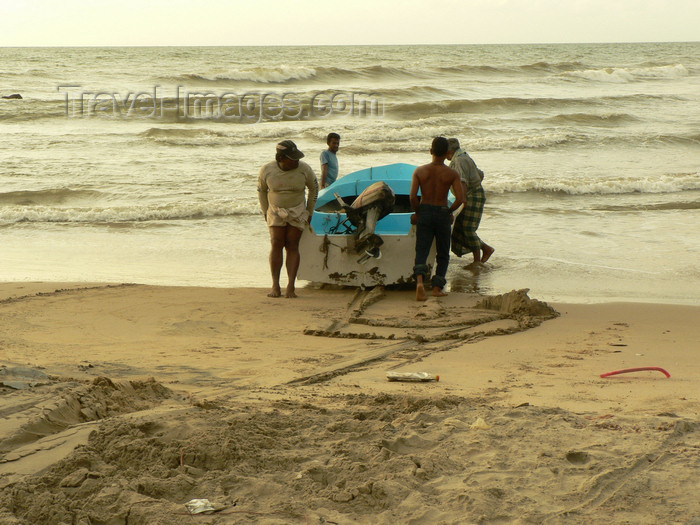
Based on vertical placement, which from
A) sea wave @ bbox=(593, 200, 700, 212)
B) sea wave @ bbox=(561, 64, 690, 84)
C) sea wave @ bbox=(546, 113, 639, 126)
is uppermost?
sea wave @ bbox=(561, 64, 690, 84)

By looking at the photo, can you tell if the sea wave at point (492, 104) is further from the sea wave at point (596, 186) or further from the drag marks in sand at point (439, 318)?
the drag marks in sand at point (439, 318)

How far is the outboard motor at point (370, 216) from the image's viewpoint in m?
6.85

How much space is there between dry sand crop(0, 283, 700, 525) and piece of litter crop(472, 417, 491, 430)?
2 centimetres

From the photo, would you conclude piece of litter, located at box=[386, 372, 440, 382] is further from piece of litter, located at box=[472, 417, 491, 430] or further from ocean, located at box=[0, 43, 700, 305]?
ocean, located at box=[0, 43, 700, 305]

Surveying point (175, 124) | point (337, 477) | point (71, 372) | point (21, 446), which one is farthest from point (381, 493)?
point (175, 124)

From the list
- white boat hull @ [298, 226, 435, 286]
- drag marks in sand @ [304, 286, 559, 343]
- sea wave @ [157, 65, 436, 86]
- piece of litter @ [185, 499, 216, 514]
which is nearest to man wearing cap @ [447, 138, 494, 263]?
white boat hull @ [298, 226, 435, 286]

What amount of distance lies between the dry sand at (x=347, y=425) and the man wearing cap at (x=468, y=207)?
231cm

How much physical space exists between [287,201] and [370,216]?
0.85m

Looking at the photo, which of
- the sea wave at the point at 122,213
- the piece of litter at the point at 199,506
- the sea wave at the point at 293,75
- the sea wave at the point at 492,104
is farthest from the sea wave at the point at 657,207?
the sea wave at the point at 293,75

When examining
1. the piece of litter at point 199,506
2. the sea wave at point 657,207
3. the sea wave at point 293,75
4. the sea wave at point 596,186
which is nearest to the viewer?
the piece of litter at point 199,506

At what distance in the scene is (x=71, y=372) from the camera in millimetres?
4098

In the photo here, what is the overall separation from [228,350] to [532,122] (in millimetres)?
19605

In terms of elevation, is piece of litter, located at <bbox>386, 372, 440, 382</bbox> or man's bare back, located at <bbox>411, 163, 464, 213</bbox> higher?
man's bare back, located at <bbox>411, 163, 464, 213</bbox>

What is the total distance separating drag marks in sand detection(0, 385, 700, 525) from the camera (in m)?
2.58
